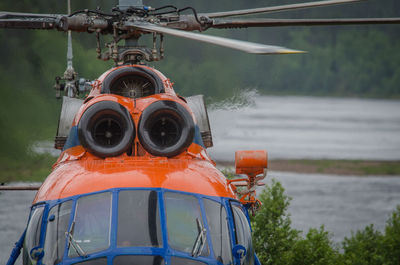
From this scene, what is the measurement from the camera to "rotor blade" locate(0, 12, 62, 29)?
304 inches

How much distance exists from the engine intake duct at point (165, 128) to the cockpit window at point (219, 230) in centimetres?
102

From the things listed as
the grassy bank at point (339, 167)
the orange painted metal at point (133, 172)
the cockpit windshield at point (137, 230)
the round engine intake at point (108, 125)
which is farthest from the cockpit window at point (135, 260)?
the grassy bank at point (339, 167)

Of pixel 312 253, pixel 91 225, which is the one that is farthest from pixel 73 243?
pixel 312 253

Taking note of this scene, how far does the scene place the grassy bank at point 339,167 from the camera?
3111 centimetres

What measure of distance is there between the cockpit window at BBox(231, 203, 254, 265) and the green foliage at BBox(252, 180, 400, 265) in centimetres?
561

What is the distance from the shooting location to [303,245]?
12961 mm

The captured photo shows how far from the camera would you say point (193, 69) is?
13977 mm

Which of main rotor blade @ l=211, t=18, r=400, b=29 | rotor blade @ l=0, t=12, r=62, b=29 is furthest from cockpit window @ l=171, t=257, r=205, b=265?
rotor blade @ l=0, t=12, r=62, b=29

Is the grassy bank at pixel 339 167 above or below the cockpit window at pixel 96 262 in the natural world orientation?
below

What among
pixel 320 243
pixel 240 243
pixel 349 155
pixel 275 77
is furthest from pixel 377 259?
pixel 349 155

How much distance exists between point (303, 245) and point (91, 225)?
7091mm

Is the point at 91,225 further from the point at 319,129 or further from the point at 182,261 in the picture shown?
the point at 319,129

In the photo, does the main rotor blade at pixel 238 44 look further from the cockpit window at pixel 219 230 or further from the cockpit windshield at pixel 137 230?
the cockpit window at pixel 219 230

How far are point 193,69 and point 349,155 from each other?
21.3m
